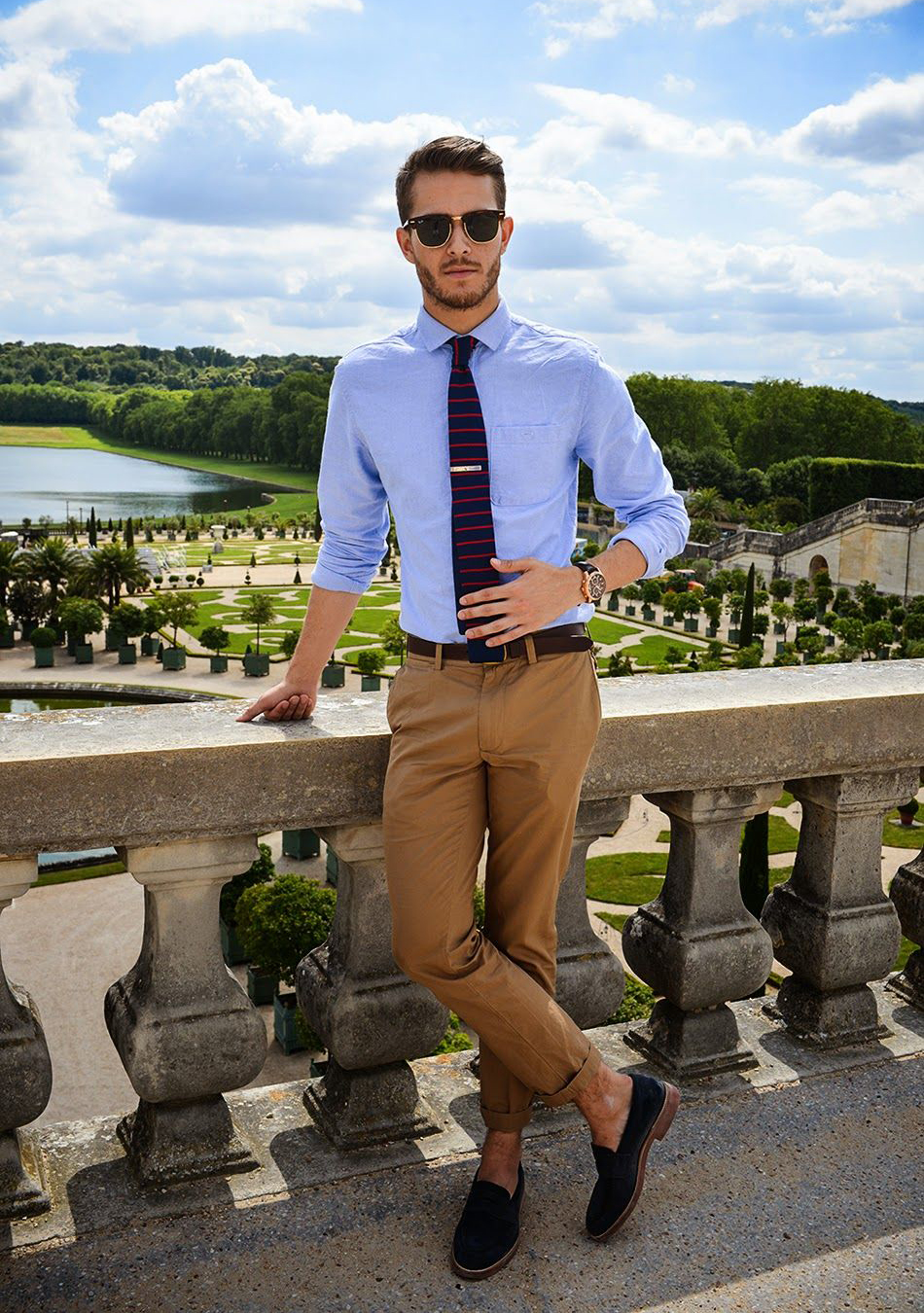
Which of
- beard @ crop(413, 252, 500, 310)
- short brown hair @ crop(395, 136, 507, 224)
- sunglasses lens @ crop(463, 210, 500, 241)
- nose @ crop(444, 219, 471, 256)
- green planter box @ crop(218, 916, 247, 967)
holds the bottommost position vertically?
green planter box @ crop(218, 916, 247, 967)

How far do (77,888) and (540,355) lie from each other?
17.1 metres

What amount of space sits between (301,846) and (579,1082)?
17.7m

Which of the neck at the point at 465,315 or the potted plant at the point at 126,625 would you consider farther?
the potted plant at the point at 126,625

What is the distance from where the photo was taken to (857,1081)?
3307 millimetres

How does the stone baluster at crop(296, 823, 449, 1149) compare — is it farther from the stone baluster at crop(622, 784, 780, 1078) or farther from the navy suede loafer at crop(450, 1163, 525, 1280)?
the stone baluster at crop(622, 784, 780, 1078)

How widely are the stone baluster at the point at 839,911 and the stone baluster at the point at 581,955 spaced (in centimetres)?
60

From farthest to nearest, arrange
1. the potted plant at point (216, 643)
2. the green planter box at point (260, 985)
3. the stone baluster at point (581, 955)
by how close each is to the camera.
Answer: the potted plant at point (216, 643) → the green planter box at point (260, 985) → the stone baluster at point (581, 955)

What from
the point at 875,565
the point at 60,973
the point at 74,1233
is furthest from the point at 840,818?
the point at 875,565

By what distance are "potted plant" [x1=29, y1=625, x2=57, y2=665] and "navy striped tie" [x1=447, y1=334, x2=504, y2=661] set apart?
→ 3371 cm

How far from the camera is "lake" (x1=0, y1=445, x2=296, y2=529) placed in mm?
114312

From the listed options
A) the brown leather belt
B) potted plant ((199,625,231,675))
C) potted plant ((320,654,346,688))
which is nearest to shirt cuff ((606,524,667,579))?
the brown leather belt

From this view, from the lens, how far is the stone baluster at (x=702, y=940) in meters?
3.24

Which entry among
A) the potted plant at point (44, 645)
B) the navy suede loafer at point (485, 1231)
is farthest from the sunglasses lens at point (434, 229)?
the potted plant at point (44, 645)

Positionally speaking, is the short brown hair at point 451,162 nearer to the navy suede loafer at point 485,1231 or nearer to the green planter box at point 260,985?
the navy suede loafer at point 485,1231
